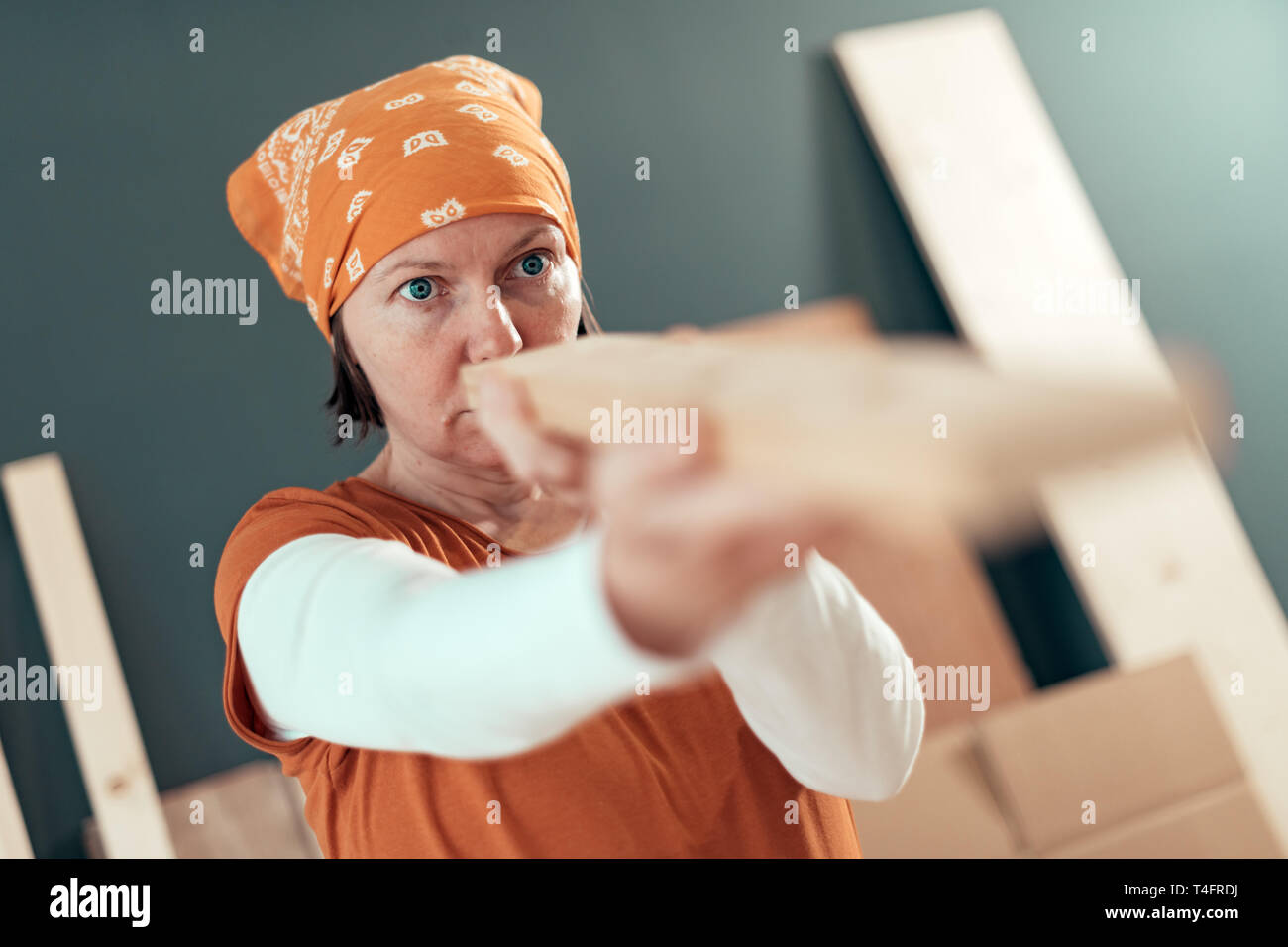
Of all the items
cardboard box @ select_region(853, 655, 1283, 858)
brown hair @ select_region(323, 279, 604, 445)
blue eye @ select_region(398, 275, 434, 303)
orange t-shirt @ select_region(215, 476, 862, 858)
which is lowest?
cardboard box @ select_region(853, 655, 1283, 858)

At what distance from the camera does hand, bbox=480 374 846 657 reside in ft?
1.12

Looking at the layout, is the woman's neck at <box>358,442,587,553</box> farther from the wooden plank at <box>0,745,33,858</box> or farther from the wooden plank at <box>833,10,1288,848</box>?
the wooden plank at <box>833,10,1288,848</box>

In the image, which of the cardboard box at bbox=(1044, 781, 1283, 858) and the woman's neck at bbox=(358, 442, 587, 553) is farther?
the cardboard box at bbox=(1044, 781, 1283, 858)

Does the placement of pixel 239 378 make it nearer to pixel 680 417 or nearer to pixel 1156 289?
pixel 680 417

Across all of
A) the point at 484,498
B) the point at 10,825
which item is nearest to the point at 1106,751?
the point at 484,498

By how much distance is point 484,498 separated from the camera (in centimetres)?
95

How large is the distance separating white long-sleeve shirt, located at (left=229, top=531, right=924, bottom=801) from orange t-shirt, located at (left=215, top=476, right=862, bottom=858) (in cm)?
10

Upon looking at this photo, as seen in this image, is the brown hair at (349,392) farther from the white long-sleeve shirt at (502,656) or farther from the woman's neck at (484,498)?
the white long-sleeve shirt at (502,656)

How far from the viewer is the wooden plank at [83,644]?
219cm

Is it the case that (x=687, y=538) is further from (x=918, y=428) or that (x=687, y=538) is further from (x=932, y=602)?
(x=932, y=602)

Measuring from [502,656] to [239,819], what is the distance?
2.15m

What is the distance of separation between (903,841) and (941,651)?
2.32ft

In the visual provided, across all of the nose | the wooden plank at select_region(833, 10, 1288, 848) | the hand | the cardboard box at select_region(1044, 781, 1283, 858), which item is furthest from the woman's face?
the wooden plank at select_region(833, 10, 1288, 848)
